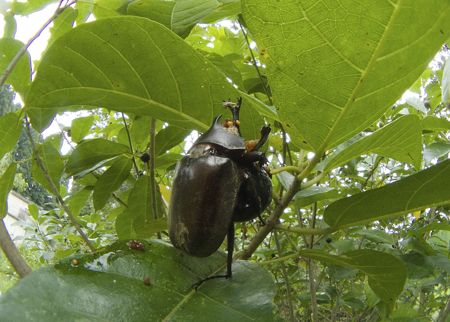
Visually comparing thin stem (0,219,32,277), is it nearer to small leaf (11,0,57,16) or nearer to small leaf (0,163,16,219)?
small leaf (0,163,16,219)

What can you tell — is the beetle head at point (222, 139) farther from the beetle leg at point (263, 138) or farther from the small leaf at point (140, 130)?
the small leaf at point (140, 130)

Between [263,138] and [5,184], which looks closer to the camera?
[263,138]

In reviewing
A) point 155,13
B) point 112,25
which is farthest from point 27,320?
point 155,13

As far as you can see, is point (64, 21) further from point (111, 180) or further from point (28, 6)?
point (111, 180)

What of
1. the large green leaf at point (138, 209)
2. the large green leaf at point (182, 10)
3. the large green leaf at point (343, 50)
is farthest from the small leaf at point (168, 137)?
the large green leaf at point (343, 50)

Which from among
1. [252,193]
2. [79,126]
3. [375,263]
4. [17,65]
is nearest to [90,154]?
[17,65]

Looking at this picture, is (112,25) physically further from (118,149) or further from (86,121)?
(86,121)
